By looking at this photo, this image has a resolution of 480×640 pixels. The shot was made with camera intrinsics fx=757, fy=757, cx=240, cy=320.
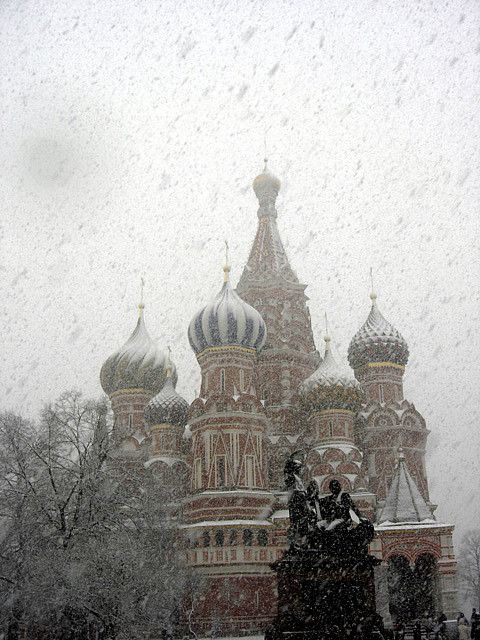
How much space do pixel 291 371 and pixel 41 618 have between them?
19.4m

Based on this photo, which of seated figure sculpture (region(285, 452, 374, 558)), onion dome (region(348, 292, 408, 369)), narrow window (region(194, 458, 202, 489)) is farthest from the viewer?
onion dome (region(348, 292, 408, 369))

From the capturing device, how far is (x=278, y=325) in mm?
35875

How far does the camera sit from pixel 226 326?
103 ft

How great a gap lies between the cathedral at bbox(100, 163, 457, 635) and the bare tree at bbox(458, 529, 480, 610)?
25337mm

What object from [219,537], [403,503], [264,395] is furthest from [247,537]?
[264,395]

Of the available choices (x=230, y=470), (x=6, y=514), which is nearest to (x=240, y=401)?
(x=230, y=470)

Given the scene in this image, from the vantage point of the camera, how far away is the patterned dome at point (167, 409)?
33.2 m

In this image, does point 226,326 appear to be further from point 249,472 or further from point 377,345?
point 377,345

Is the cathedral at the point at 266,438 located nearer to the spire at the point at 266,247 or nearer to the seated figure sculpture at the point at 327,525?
the spire at the point at 266,247

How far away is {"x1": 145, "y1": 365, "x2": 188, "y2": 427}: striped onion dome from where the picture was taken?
33.2 meters

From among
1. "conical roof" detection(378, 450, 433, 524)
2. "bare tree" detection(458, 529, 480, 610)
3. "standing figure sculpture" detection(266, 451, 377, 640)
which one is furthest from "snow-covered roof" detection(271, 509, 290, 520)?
"bare tree" detection(458, 529, 480, 610)

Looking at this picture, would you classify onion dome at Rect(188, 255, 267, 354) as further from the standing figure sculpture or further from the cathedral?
the standing figure sculpture

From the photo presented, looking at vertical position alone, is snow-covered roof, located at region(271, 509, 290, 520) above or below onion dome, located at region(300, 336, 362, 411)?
below

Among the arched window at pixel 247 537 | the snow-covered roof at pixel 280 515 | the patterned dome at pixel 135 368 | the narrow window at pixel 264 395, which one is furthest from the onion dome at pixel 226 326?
the arched window at pixel 247 537
